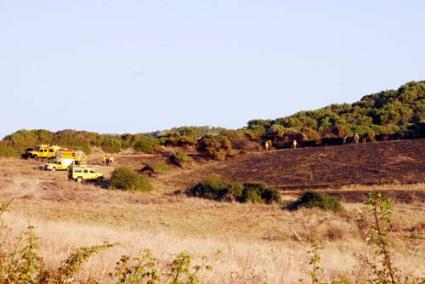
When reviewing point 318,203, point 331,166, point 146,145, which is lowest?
point 318,203

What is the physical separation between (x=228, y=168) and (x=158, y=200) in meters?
20.5

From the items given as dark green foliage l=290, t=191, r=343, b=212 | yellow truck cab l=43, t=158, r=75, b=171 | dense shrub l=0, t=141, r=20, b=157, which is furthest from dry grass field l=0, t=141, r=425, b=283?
dense shrub l=0, t=141, r=20, b=157

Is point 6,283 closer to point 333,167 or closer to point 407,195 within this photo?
point 407,195

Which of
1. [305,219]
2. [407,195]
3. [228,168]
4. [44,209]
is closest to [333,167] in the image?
[228,168]

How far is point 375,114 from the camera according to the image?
8188 cm

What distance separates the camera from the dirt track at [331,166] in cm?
4512

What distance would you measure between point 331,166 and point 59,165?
22.9m

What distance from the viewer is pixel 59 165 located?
181 ft

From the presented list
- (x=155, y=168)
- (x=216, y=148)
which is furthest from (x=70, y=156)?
(x=216, y=148)

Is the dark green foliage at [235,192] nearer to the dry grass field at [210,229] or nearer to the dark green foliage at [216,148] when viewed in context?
the dry grass field at [210,229]

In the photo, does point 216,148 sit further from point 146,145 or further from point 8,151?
→ point 8,151

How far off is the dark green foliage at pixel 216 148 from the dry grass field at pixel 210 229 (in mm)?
15876

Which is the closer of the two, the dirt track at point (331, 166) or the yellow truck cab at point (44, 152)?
the dirt track at point (331, 166)

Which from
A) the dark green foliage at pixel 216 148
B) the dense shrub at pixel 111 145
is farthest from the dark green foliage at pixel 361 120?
the dense shrub at pixel 111 145
